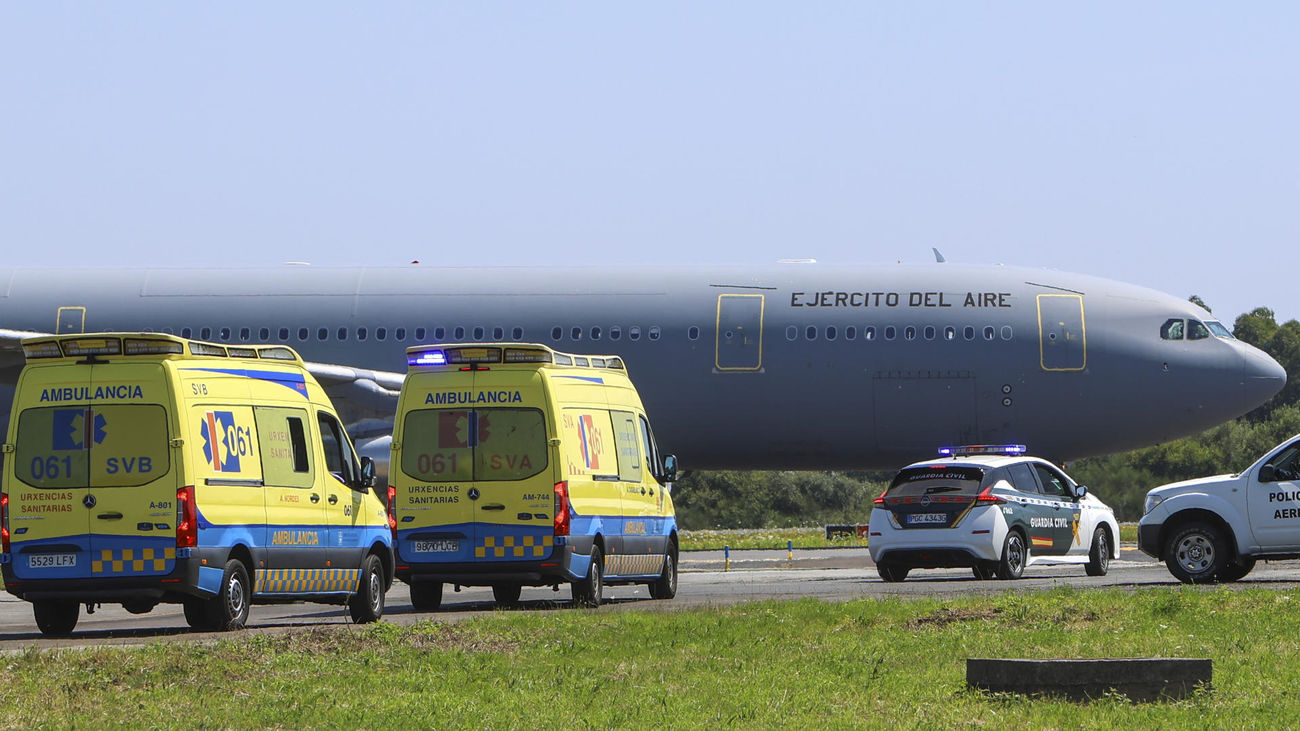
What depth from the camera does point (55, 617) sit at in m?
15.7

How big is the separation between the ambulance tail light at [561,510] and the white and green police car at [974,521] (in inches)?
233

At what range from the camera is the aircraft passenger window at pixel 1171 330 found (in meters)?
31.6

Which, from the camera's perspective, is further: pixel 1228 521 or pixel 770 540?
pixel 770 540

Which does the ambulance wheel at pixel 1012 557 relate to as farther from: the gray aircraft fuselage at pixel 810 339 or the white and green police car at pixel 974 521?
the gray aircraft fuselage at pixel 810 339

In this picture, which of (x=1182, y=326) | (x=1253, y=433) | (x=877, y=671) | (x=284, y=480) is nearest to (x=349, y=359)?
(x=1182, y=326)

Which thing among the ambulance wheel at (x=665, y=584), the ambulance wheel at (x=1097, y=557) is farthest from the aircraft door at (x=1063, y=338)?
the ambulance wheel at (x=665, y=584)

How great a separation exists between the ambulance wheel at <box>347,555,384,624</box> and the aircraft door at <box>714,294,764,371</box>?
602 inches

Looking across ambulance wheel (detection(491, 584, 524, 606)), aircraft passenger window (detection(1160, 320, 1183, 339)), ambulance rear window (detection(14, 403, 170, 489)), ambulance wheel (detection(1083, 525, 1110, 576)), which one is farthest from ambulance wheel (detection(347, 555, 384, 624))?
aircraft passenger window (detection(1160, 320, 1183, 339))

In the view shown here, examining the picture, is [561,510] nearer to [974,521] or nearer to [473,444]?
[473,444]

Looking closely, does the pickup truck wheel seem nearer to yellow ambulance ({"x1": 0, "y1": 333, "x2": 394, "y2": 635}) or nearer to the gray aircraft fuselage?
yellow ambulance ({"x1": 0, "y1": 333, "x2": 394, "y2": 635})

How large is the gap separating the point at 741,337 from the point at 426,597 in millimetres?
13560

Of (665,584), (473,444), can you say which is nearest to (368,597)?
(473,444)

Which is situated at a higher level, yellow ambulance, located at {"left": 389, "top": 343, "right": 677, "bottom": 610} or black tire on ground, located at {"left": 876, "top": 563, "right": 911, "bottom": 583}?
yellow ambulance, located at {"left": 389, "top": 343, "right": 677, "bottom": 610}

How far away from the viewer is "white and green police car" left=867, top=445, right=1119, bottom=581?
874 inches
